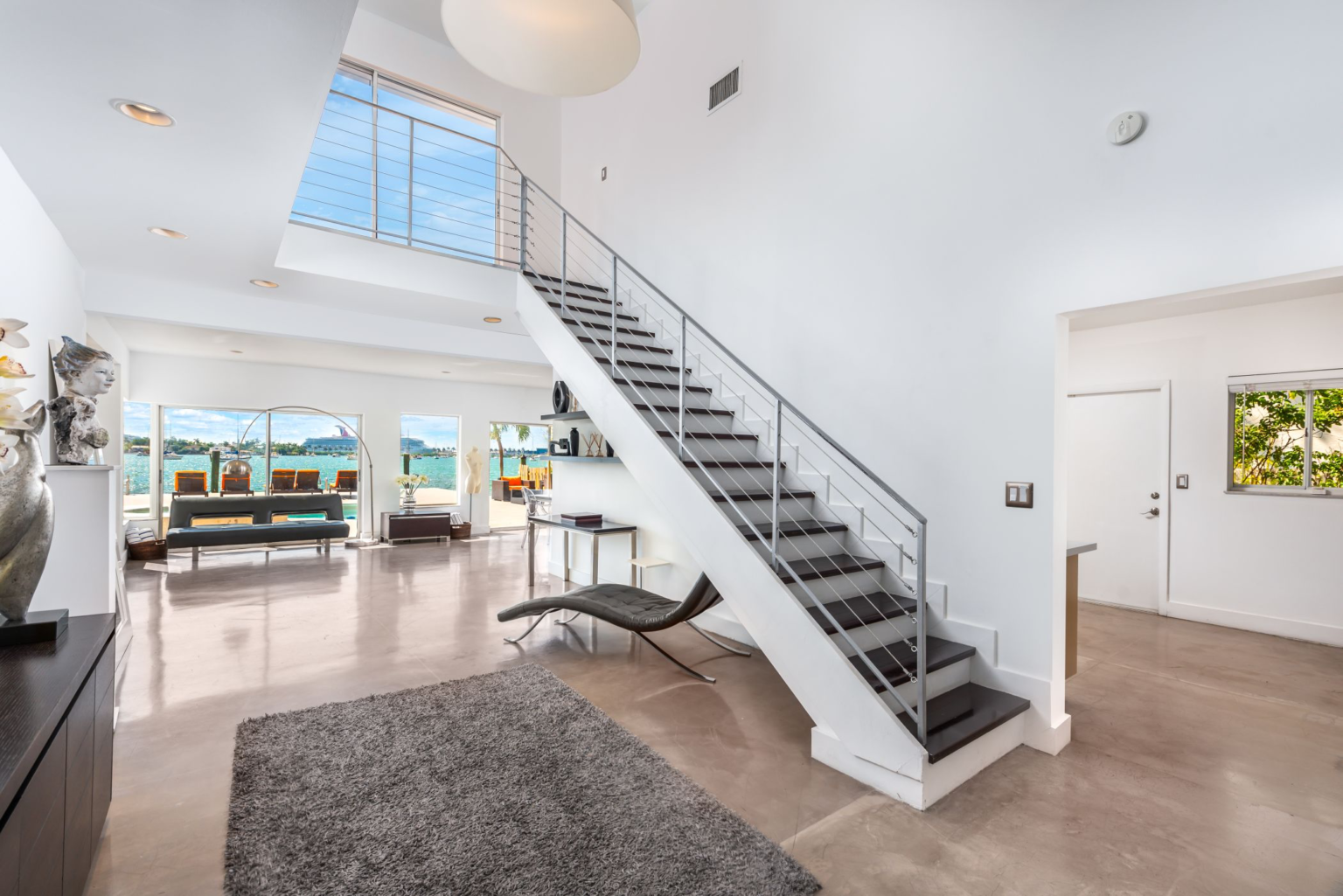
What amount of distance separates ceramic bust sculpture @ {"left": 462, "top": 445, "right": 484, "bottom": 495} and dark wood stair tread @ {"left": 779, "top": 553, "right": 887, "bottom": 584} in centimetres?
825

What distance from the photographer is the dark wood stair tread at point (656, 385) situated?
429cm

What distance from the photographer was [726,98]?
16.7 feet

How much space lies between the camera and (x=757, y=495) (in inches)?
151

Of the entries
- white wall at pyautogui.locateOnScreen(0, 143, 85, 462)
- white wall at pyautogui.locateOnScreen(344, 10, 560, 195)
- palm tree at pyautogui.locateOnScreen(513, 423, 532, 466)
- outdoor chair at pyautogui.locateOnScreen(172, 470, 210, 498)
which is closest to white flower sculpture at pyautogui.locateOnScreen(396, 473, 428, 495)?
palm tree at pyautogui.locateOnScreen(513, 423, 532, 466)

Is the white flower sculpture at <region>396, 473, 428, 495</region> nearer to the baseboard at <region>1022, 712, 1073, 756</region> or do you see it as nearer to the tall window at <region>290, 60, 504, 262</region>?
the tall window at <region>290, 60, 504, 262</region>

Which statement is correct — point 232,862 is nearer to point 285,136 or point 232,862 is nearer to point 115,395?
point 285,136

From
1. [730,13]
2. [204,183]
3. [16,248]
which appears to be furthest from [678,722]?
[730,13]

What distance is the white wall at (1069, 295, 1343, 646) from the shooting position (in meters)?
4.55

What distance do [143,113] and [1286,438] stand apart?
742cm

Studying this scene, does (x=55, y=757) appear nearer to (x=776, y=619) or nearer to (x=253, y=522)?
(x=776, y=619)

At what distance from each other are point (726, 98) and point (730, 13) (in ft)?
2.23

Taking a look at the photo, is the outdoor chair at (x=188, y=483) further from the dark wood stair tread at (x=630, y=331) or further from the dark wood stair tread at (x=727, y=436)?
the dark wood stair tread at (x=727, y=436)

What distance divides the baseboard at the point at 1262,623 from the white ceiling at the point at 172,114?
684 cm

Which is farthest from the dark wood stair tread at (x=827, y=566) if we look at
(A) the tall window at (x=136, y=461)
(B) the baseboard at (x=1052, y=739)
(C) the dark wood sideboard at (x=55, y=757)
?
(A) the tall window at (x=136, y=461)
